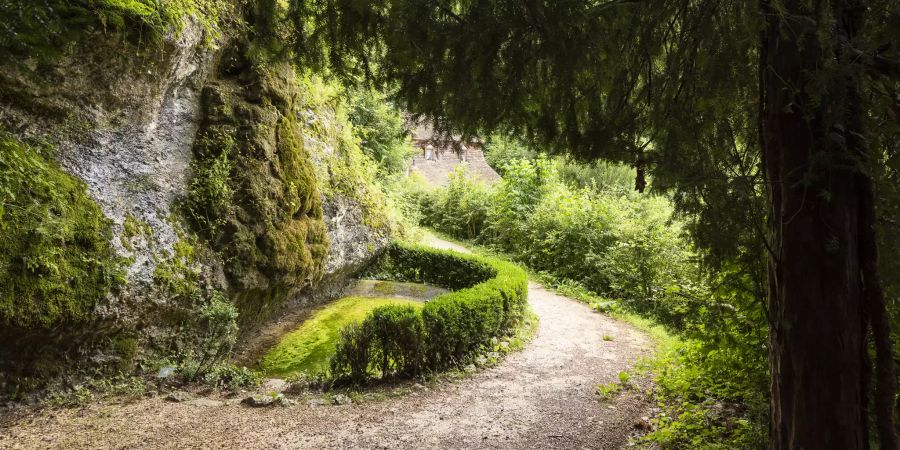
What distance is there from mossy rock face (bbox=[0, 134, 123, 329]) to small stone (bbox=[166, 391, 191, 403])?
118 centimetres

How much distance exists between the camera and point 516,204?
17.9m

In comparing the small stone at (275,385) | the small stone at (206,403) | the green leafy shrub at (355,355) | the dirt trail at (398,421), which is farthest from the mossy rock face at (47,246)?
the green leafy shrub at (355,355)

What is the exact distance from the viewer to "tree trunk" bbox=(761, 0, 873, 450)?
2312 mm

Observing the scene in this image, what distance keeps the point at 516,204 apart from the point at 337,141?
8.38 m

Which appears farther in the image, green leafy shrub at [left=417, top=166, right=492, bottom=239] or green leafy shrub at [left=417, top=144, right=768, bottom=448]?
green leafy shrub at [left=417, top=166, right=492, bottom=239]

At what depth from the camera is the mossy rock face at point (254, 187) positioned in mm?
6887

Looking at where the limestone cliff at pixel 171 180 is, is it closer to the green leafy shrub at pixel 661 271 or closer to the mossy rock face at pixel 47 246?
the mossy rock face at pixel 47 246

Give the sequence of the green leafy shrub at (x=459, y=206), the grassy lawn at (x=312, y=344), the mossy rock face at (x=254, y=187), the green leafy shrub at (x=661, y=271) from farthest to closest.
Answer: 1. the green leafy shrub at (x=459, y=206)
2. the grassy lawn at (x=312, y=344)
3. the mossy rock face at (x=254, y=187)
4. the green leafy shrub at (x=661, y=271)

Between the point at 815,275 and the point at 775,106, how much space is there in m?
0.85

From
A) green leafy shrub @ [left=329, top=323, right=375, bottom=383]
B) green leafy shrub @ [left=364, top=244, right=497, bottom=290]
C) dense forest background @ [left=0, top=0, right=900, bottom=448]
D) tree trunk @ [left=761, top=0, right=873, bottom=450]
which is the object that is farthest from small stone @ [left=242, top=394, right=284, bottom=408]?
green leafy shrub @ [left=364, top=244, right=497, bottom=290]

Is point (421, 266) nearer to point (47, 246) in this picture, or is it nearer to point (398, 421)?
point (398, 421)

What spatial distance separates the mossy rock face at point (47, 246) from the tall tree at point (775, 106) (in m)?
3.14

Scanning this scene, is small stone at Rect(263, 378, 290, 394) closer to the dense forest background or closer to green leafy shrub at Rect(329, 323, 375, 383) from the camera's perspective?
green leafy shrub at Rect(329, 323, 375, 383)

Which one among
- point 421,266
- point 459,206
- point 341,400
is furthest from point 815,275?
point 459,206
